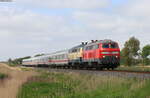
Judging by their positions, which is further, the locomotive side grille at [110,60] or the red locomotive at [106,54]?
the red locomotive at [106,54]

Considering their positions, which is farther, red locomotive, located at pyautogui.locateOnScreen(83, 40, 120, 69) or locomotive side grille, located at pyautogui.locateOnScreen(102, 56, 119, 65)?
red locomotive, located at pyautogui.locateOnScreen(83, 40, 120, 69)

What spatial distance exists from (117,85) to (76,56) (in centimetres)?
2755

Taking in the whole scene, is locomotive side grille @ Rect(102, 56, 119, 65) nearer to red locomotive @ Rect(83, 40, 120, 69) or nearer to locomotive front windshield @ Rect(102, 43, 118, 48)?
red locomotive @ Rect(83, 40, 120, 69)

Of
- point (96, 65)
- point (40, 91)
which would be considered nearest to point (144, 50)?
point (96, 65)

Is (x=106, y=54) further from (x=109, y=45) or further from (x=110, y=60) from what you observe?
(x=109, y=45)

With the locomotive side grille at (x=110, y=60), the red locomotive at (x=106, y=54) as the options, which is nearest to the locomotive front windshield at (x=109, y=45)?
the red locomotive at (x=106, y=54)

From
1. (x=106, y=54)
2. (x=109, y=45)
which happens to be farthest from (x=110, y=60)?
(x=109, y=45)

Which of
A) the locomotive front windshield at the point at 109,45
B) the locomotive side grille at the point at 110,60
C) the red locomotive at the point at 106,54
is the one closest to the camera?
the locomotive side grille at the point at 110,60

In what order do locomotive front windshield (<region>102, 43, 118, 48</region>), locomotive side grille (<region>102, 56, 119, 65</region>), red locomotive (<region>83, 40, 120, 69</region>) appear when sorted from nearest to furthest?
locomotive side grille (<region>102, 56, 119, 65</region>) < red locomotive (<region>83, 40, 120, 69</region>) < locomotive front windshield (<region>102, 43, 118, 48</region>)

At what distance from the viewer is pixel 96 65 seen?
35.1m

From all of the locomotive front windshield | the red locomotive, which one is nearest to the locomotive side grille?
the red locomotive

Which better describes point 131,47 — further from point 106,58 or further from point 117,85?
point 117,85

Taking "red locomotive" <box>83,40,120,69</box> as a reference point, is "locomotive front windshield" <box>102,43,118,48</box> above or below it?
above

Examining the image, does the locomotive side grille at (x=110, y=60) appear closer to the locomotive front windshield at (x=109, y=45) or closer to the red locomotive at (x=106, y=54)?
the red locomotive at (x=106, y=54)
